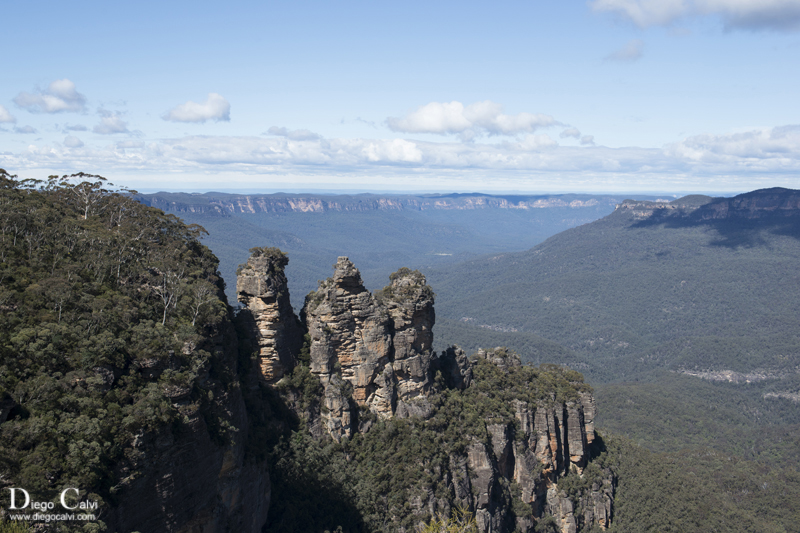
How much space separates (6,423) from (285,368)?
2298cm

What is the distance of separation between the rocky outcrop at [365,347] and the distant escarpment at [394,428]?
0.10 m

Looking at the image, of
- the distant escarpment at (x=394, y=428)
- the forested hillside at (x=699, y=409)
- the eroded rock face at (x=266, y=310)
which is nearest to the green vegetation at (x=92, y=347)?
the eroded rock face at (x=266, y=310)

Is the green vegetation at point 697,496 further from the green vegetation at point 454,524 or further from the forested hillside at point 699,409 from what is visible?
the green vegetation at point 454,524

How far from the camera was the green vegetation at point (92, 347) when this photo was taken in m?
20.6

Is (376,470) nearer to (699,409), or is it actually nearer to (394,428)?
(394,428)

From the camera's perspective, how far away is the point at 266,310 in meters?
40.3

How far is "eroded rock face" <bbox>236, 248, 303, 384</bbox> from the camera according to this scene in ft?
131

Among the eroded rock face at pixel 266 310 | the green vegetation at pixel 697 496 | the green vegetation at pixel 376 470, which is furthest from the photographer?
the green vegetation at pixel 697 496

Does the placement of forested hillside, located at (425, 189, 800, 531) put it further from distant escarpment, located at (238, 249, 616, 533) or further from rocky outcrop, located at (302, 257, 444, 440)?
rocky outcrop, located at (302, 257, 444, 440)

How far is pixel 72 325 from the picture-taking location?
25.9 meters

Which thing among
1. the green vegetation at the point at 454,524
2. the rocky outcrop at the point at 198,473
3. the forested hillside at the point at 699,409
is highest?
the rocky outcrop at the point at 198,473

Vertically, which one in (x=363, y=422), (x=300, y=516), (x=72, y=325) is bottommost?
(x=300, y=516)

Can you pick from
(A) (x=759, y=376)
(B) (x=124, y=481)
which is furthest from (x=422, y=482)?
(A) (x=759, y=376)

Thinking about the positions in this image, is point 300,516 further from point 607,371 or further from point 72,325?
point 607,371
